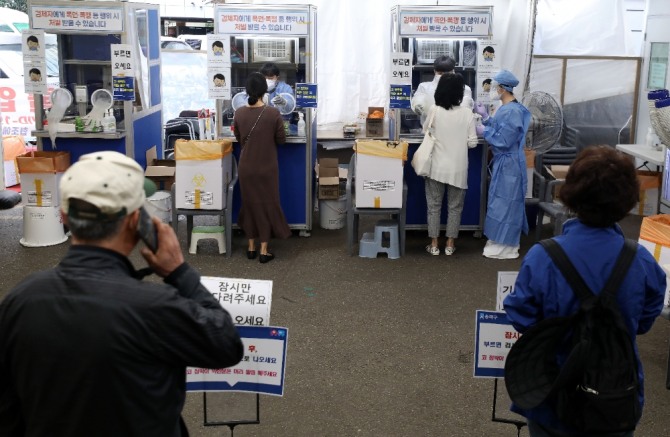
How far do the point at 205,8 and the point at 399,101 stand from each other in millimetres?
7262

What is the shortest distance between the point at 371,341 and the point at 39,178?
343cm

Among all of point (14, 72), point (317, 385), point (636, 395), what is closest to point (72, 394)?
point (636, 395)

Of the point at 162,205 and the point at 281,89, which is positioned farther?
the point at 281,89

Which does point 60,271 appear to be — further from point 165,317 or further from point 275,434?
point 275,434

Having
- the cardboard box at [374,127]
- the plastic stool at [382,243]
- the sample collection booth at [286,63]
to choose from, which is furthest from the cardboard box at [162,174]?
the plastic stool at [382,243]

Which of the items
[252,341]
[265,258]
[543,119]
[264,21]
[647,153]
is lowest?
[265,258]

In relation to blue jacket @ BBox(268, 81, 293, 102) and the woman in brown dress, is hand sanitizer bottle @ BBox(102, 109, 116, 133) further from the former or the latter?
blue jacket @ BBox(268, 81, 293, 102)

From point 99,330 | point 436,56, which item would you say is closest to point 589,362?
point 99,330

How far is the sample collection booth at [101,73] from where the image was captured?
22.0 feet

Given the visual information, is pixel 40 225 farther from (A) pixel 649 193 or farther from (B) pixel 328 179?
(A) pixel 649 193

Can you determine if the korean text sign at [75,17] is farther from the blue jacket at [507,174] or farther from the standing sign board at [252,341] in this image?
the standing sign board at [252,341]

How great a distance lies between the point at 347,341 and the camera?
4816mm

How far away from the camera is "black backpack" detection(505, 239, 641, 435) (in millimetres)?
2266

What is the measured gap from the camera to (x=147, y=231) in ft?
5.99
